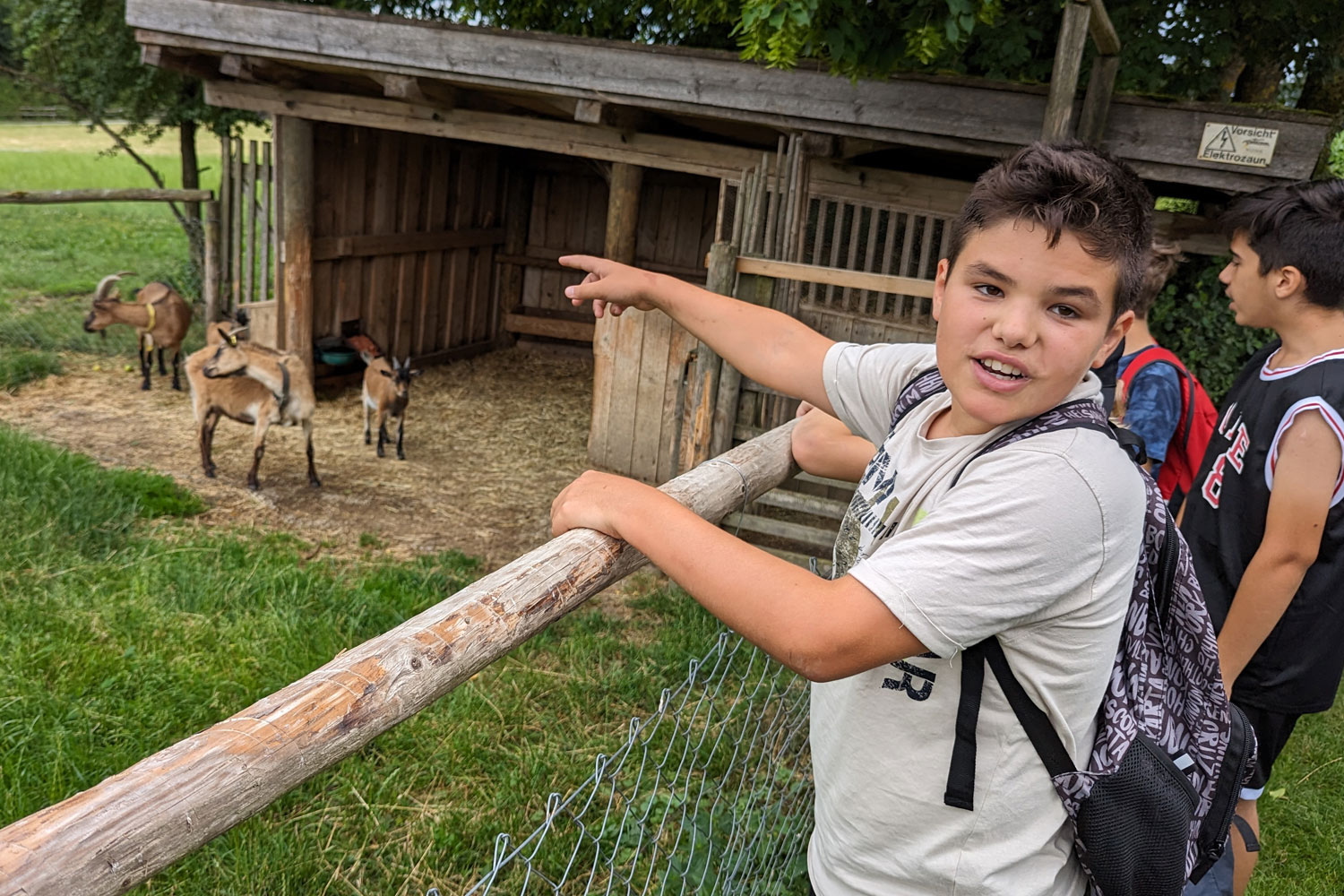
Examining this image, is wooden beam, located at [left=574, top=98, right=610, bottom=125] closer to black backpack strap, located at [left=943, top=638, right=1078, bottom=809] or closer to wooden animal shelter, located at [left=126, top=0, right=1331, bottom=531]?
wooden animal shelter, located at [left=126, top=0, right=1331, bottom=531]

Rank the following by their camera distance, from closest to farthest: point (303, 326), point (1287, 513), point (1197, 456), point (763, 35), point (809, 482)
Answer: point (1287, 513) → point (1197, 456) → point (763, 35) → point (809, 482) → point (303, 326)

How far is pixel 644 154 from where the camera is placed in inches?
323

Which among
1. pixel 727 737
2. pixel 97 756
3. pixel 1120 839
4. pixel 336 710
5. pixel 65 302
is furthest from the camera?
pixel 65 302

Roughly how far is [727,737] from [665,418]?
3.79m

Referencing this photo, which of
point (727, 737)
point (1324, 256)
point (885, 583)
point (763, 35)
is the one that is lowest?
point (727, 737)

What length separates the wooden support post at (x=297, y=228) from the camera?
8.72 meters

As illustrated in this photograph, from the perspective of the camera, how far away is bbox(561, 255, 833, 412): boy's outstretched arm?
1900mm

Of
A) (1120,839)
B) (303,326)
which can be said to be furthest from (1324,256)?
(303,326)

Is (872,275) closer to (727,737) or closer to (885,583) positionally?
(727,737)

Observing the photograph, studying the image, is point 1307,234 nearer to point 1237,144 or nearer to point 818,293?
point 1237,144

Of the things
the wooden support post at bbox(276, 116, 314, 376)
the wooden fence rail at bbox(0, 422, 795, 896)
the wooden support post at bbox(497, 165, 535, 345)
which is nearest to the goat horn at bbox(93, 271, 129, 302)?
the wooden support post at bbox(276, 116, 314, 376)

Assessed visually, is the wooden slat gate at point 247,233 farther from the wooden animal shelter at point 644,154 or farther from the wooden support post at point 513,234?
the wooden support post at point 513,234

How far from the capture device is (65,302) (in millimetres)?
11375

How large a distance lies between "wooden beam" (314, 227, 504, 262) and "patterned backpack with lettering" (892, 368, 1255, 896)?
8.90 metres
